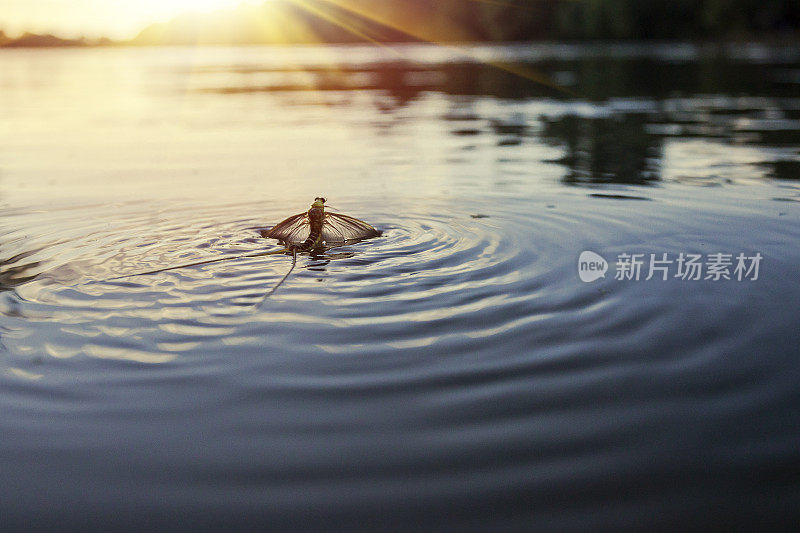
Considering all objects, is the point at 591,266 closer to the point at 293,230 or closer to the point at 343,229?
the point at 343,229

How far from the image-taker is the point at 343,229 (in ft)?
27.8

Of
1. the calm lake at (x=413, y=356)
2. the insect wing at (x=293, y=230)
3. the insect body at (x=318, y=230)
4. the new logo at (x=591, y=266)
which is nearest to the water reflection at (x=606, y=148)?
the calm lake at (x=413, y=356)

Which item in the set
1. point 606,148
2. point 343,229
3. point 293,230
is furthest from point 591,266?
point 606,148

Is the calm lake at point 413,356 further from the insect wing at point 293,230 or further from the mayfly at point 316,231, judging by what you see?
the insect wing at point 293,230

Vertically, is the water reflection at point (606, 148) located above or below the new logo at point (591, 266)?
above

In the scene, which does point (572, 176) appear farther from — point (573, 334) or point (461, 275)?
point (573, 334)

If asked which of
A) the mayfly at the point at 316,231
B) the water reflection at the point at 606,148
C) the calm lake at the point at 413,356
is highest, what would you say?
the water reflection at the point at 606,148

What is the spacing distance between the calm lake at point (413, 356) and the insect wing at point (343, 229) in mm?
182

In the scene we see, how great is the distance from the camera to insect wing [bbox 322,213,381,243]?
8.35 meters

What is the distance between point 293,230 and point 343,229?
0.56 metres

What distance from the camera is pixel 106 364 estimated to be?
17.7 feet

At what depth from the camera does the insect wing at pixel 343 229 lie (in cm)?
835

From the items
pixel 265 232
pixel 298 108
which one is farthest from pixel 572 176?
pixel 298 108

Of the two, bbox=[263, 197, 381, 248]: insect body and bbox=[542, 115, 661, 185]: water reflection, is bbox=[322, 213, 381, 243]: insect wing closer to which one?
bbox=[263, 197, 381, 248]: insect body
